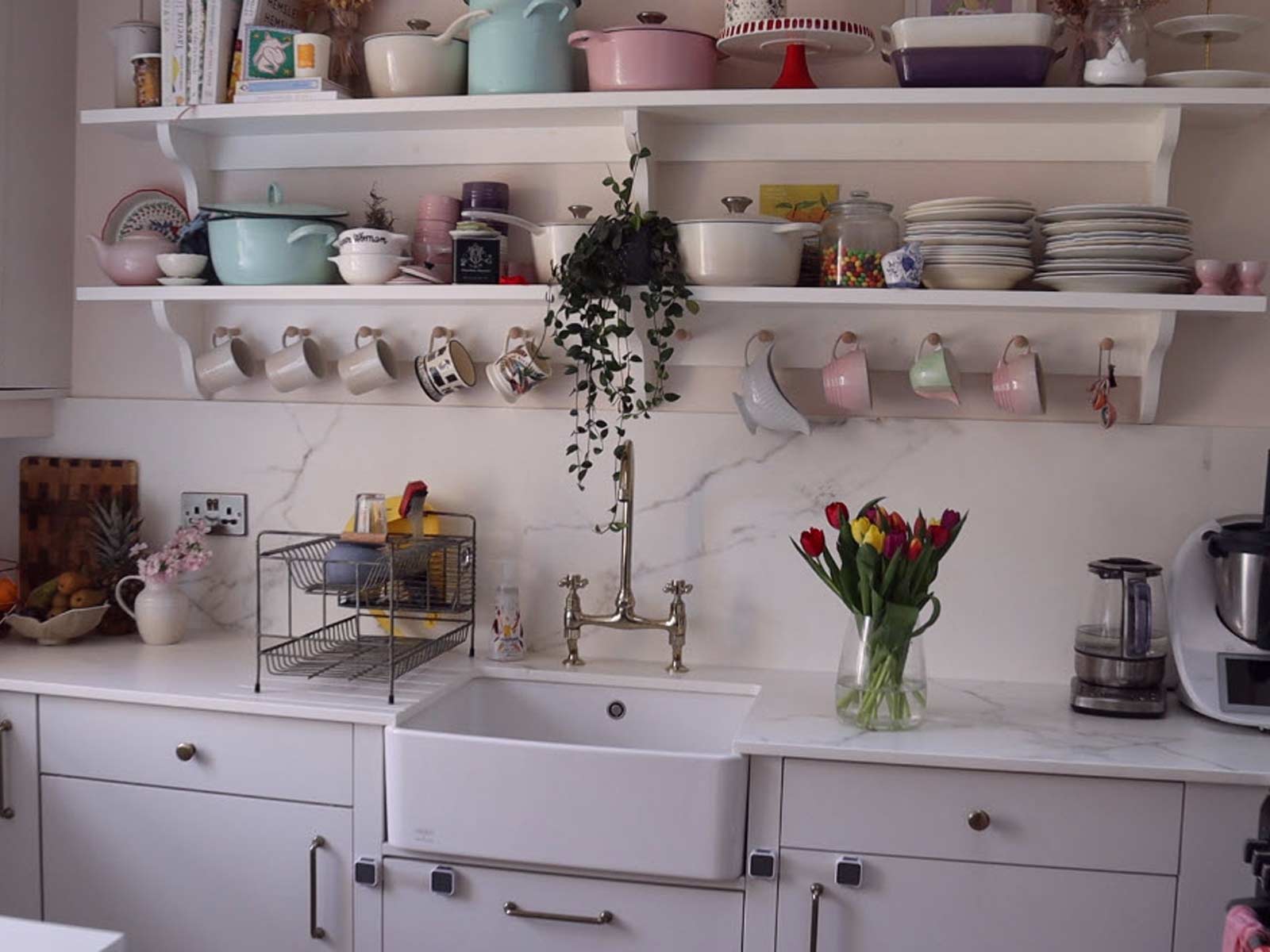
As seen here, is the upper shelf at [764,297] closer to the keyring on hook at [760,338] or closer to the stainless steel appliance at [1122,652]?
the keyring on hook at [760,338]

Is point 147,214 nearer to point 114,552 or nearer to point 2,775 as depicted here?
point 114,552

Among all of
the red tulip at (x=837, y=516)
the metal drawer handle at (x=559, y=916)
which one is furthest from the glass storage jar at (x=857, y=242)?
the metal drawer handle at (x=559, y=916)

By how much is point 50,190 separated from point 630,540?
1435mm

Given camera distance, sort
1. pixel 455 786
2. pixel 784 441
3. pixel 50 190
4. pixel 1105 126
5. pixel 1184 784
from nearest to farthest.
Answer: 1. pixel 1184 784
2. pixel 455 786
3. pixel 1105 126
4. pixel 784 441
5. pixel 50 190

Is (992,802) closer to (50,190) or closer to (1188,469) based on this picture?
(1188,469)

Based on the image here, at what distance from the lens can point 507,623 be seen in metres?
2.52

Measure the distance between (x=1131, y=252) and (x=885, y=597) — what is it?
2.27 ft

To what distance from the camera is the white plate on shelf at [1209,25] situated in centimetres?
214

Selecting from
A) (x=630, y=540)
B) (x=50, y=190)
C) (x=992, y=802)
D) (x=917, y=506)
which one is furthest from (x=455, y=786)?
(x=50, y=190)

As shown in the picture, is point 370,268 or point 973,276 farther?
point 370,268

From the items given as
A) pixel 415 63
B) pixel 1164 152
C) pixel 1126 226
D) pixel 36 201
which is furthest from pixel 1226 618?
pixel 36 201

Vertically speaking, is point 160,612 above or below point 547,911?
above

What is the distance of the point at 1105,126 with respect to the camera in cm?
235

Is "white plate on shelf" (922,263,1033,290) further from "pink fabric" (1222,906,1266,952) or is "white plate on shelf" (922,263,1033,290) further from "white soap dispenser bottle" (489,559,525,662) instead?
"pink fabric" (1222,906,1266,952)
